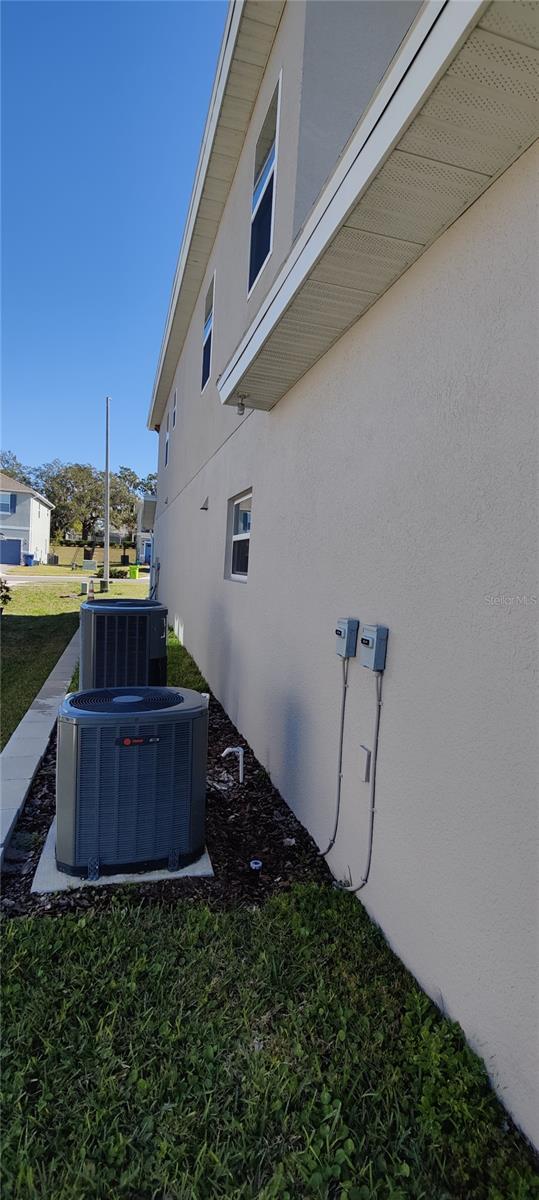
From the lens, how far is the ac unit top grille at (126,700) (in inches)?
119

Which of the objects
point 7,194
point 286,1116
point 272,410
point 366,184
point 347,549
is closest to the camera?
point 286,1116

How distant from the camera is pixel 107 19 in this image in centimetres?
624

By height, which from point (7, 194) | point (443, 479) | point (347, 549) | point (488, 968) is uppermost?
point (7, 194)

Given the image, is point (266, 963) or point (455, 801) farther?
point (266, 963)

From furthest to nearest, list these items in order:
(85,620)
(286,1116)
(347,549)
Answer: (85,620), (347,549), (286,1116)

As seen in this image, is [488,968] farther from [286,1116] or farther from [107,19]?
[107,19]

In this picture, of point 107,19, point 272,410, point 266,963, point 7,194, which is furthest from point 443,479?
point 107,19

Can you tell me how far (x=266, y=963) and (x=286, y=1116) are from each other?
0.64 meters

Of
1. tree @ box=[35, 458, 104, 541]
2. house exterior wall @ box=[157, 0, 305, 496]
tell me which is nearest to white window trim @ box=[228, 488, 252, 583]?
house exterior wall @ box=[157, 0, 305, 496]

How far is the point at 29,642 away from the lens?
35.2ft

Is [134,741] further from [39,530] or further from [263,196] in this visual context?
[39,530]

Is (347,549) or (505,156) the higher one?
(505,156)

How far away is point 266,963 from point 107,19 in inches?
361

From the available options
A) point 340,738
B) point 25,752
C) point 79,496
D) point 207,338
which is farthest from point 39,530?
point 340,738
